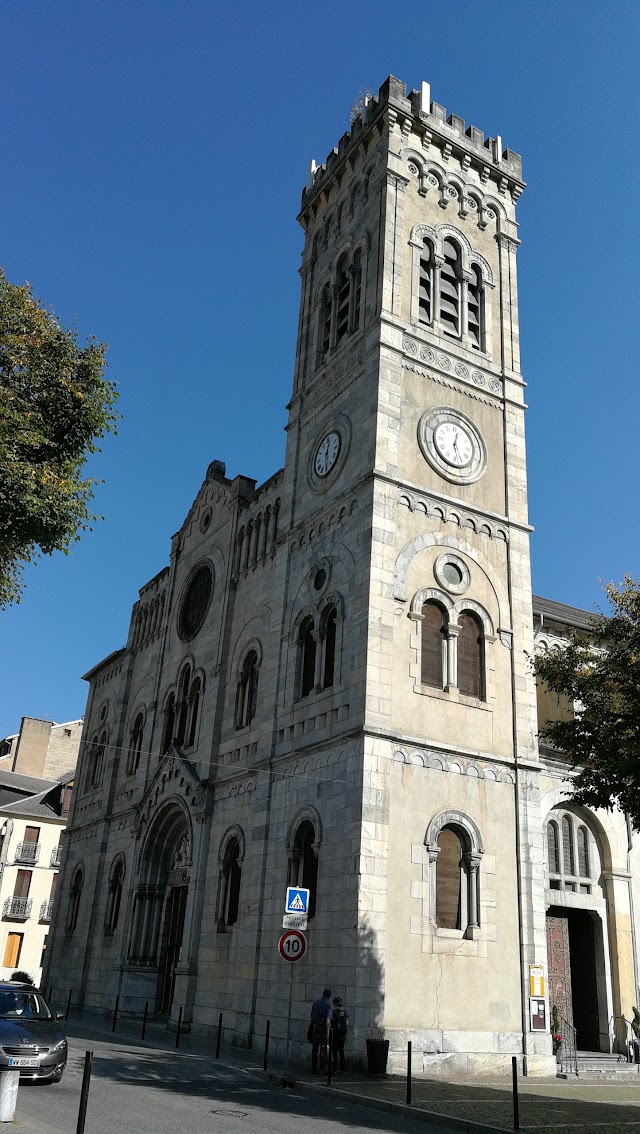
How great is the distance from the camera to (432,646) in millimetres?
21688

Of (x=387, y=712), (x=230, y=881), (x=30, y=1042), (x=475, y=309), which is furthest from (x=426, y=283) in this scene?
(x=30, y=1042)

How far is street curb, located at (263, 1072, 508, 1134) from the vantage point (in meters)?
12.1

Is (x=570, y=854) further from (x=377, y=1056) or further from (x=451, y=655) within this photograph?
(x=377, y=1056)

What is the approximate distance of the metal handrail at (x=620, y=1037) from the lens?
21.5 m

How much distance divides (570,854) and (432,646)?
22.8 feet

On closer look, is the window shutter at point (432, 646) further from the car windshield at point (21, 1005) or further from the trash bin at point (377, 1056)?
the car windshield at point (21, 1005)

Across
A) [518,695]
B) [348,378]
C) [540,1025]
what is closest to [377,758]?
[518,695]

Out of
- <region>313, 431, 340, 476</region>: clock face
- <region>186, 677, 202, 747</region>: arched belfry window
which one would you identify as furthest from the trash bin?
<region>313, 431, 340, 476</region>: clock face

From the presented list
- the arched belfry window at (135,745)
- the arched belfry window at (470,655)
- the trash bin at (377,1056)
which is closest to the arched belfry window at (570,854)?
the arched belfry window at (470,655)

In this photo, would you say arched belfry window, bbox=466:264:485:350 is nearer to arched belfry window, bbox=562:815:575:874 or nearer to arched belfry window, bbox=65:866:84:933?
arched belfry window, bbox=562:815:575:874

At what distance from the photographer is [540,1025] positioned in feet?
64.6

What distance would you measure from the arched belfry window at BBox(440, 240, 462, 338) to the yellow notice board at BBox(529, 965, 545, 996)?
55.0 ft

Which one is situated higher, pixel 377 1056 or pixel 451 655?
→ pixel 451 655

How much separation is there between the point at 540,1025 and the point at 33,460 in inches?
622
